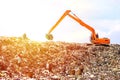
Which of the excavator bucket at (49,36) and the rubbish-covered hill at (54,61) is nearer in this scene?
the rubbish-covered hill at (54,61)

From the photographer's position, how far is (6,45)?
1558 inches

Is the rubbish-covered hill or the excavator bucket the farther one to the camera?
the excavator bucket

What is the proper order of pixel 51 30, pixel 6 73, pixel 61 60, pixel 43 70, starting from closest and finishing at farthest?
pixel 6 73 → pixel 43 70 → pixel 61 60 → pixel 51 30

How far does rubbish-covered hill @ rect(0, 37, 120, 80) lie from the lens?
3447 centimetres

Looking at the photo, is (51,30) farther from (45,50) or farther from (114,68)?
(114,68)

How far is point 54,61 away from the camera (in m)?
38.3

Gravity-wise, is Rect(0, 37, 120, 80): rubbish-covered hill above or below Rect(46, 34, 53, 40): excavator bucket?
below

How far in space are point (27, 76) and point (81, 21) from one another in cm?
1797

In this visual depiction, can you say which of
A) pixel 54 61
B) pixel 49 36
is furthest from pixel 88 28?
pixel 54 61

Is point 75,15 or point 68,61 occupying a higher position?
point 75,15

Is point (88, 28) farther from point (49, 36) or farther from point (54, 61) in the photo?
point (54, 61)

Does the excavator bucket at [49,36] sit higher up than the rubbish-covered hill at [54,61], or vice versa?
the excavator bucket at [49,36]

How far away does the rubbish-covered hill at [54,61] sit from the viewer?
113 feet

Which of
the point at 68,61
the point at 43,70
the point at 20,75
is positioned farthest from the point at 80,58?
the point at 20,75
